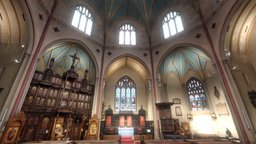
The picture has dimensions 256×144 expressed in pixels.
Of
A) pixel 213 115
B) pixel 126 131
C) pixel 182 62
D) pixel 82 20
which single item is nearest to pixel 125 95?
pixel 126 131

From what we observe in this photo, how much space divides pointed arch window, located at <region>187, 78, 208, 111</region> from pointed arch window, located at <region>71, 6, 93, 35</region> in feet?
56.9

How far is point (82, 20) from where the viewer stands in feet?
49.3

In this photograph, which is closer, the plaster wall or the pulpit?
the plaster wall

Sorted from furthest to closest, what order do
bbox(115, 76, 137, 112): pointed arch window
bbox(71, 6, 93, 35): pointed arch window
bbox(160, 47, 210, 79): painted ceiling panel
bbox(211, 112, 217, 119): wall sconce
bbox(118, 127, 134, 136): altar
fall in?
1. bbox(115, 76, 137, 112): pointed arch window
2. bbox(160, 47, 210, 79): painted ceiling panel
3. bbox(211, 112, 217, 119): wall sconce
4. bbox(118, 127, 134, 136): altar
5. bbox(71, 6, 93, 35): pointed arch window

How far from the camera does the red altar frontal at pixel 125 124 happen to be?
46.2ft

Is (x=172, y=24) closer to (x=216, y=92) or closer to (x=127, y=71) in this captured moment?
(x=127, y=71)

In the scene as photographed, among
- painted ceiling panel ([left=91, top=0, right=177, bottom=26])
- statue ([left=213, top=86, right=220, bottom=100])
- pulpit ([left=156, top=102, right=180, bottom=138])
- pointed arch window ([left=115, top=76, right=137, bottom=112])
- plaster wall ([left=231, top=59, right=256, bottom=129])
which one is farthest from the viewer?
pointed arch window ([left=115, top=76, right=137, bottom=112])

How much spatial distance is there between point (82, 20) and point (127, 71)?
10494 millimetres

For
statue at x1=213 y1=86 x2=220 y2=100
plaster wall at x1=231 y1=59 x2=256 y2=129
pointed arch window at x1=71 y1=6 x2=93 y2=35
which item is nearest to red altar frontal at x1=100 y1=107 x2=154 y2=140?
plaster wall at x1=231 y1=59 x2=256 y2=129

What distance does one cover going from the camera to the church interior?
8.97 meters

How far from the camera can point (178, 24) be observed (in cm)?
1552

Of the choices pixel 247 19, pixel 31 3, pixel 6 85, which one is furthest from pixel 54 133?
pixel 247 19

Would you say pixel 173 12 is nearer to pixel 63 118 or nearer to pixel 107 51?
pixel 107 51

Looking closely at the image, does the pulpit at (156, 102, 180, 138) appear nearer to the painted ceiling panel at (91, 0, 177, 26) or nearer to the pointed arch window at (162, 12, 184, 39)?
the pointed arch window at (162, 12, 184, 39)
